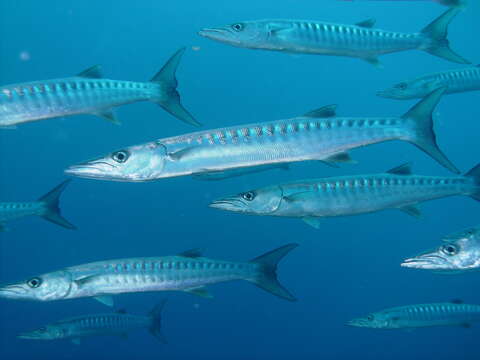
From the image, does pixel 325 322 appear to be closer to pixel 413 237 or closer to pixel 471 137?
pixel 413 237

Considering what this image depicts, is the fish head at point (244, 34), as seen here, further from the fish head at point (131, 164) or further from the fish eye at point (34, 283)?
the fish eye at point (34, 283)

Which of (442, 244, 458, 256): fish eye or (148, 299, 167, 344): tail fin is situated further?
(148, 299, 167, 344): tail fin

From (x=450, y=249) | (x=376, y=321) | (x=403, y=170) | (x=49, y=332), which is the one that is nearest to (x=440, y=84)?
(x=403, y=170)

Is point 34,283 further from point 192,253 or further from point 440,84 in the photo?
point 440,84

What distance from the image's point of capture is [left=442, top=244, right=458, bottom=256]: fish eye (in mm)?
4266

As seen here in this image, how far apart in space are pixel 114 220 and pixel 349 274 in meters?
15.4

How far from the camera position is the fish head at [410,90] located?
8461mm

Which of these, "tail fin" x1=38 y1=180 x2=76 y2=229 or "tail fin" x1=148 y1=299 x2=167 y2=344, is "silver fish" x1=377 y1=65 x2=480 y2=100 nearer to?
"tail fin" x1=148 y1=299 x2=167 y2=344

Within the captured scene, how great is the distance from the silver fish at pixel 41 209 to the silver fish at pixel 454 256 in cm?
569

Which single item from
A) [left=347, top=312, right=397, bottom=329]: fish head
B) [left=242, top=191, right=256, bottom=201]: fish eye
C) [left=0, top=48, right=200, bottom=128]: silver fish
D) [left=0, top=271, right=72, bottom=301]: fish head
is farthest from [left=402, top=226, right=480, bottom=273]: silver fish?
[left=0, top=271, right=72, bottom=301]: fish head

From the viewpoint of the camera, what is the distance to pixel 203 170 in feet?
14.4

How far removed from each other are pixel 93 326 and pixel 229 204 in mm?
4948

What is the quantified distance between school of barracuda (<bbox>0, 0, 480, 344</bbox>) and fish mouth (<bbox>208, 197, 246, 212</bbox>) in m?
0.01

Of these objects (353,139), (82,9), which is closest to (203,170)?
(353,139)
